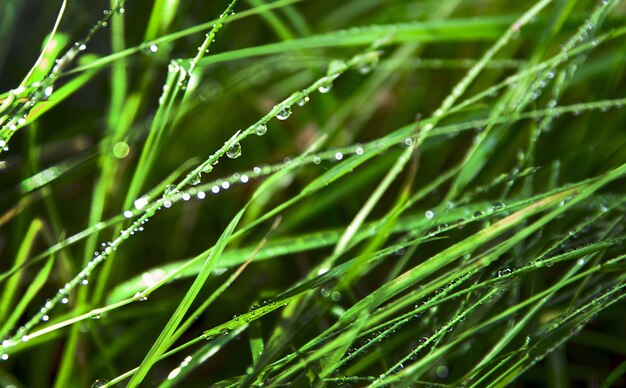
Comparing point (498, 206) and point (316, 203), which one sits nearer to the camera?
point (498, 206)

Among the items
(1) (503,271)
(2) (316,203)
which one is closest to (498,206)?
(1) (503,271)

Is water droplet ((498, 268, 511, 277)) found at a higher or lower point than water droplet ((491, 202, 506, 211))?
lower

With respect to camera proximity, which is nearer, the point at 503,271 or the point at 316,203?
the point at 503,271

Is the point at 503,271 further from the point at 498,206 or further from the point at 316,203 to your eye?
the point at 316,203

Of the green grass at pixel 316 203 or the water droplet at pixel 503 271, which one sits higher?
the green grass at pixel 316 203

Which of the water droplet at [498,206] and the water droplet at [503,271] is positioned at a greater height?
the water droplet at [498,206]

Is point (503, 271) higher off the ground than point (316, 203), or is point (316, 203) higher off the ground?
point (316, 203)

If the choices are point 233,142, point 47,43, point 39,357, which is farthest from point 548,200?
point 39,357

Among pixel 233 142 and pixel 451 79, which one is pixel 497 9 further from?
pixel 233 142
